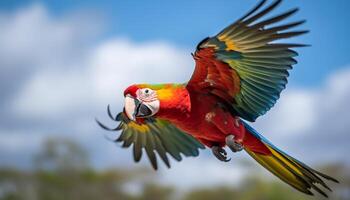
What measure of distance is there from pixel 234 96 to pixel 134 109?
39 centimetres

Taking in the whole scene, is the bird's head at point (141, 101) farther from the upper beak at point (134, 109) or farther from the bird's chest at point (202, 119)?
the bird's chest at point (202, 119)

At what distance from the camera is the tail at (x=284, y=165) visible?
212 centimetres

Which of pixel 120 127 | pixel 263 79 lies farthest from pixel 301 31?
pixel 120 127

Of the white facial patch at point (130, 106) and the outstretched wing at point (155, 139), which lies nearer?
the white facial patch at point (130, 106)

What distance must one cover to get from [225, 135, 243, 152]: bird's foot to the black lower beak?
302mm

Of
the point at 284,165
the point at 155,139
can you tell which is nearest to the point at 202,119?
the point at 284,165

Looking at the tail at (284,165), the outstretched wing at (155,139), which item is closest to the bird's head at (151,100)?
the tail at (284,165)

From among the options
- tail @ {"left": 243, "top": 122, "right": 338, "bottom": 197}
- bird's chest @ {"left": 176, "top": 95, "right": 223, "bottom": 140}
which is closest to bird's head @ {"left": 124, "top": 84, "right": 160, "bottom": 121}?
bird's chest @ {"left": 176, "top": 95, "right": 223, "bottom": 140}

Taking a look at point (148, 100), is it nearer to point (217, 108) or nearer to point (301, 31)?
point (217, 108)

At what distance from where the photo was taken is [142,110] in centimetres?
200

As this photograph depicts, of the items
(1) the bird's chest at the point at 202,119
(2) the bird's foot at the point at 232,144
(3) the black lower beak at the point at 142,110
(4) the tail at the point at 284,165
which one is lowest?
(4) the tail at the point at 284,165

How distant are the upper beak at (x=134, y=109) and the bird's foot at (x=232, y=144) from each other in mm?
304

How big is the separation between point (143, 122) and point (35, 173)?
8487mm

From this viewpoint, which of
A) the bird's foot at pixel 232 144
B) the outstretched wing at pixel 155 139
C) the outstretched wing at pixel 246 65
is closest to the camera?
the outstretched wing at pixel 246 65
